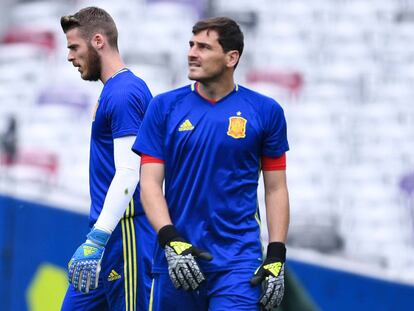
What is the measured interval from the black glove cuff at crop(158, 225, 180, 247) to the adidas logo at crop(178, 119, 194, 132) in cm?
39

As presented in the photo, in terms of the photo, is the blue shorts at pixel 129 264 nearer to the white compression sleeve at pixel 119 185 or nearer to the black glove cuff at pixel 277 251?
the white compression sleeve at pixel 119 185

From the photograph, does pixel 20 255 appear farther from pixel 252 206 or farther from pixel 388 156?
pixel 252 206

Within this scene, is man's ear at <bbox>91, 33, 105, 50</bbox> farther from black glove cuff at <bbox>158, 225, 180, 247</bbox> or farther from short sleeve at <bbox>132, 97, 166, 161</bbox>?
black glove cuff at <bbox>158, 225, 180, 247</bbox>

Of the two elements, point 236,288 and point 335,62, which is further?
point 335,62

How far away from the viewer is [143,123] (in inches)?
194

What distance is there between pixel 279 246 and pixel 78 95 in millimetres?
5028

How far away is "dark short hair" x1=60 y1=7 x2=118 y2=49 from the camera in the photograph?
5.46m

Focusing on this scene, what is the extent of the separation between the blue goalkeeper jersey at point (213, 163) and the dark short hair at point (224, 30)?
22cm

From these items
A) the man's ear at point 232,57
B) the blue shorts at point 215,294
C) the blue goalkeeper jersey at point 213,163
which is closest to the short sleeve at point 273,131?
the blue goalkeeper jersey at point 213,163

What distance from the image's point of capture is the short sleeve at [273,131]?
495cm

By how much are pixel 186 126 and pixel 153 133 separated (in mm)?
142

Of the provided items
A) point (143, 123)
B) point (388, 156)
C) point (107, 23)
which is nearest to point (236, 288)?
point (143, 123)

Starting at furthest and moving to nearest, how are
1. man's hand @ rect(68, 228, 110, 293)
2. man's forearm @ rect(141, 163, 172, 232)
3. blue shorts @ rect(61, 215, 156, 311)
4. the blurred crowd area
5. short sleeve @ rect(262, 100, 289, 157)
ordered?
the blurred crowd area < blue shorts @ rect(61, 215, 156, 311) < man's hand @ rect(68, 228, 110, 293) < short sleeve @ rect(262, 100, 289, 157) < man's forearm @ rect(141, 163, 172, 232)

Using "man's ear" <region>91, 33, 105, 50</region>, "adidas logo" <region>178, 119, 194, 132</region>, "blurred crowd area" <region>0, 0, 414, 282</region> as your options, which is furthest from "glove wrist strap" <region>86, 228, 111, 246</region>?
"blurred crowd area" <region>0, 0, 414, 282</region>
